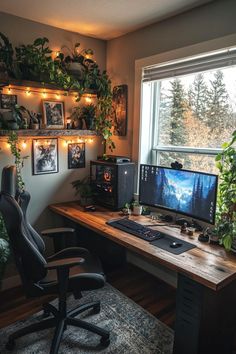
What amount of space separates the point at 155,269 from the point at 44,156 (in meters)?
1.60

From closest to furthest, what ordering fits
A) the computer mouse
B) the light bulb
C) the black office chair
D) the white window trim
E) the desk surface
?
the desk surface, the black office chair, the computer mouse, the white window trim, the light bulb

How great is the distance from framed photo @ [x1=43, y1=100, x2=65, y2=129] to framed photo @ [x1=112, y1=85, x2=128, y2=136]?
0.58 m

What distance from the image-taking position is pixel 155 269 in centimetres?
279

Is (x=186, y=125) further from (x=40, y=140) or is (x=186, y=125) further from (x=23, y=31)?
(x=23, y=31)

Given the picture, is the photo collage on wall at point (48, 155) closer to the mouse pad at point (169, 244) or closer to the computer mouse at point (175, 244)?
the mouse pad at point (169, 244)

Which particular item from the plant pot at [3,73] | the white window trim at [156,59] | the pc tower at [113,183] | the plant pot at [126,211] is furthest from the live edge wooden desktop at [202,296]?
the plant pot at [3,73]

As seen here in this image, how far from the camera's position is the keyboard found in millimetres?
2033

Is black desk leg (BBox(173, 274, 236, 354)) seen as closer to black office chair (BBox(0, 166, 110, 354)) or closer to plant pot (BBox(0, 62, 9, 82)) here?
black office chair (BBox(0, 166, 110, 354))

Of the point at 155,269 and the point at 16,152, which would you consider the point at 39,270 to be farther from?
the point at 155,269

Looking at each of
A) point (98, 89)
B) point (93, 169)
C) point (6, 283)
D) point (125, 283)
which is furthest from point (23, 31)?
point (125, 283)

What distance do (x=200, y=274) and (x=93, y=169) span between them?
167 cm

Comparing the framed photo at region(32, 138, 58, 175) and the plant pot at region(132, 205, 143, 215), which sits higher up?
the framed photo at region(32, 138, 58, 175)

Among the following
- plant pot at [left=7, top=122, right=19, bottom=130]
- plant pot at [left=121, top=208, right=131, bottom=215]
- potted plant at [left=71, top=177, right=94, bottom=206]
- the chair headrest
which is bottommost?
plant pot at [left=121, top=208, right=131, bottom=215]

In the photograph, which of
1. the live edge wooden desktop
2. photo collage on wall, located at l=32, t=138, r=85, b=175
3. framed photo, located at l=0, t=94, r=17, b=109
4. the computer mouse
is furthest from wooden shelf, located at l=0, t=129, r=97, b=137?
the computer mouse
